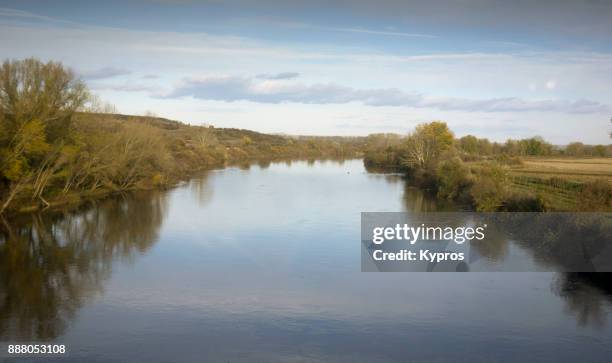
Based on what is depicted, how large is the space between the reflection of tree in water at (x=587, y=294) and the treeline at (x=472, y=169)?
10.7 ft

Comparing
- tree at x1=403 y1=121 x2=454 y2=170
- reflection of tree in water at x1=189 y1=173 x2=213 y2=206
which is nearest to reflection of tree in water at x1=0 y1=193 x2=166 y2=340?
reflection of tree in water at x1=189 y1=173 x2=213 y2=206

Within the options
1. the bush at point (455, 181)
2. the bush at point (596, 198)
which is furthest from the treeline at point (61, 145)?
the bush at point (596, 198)

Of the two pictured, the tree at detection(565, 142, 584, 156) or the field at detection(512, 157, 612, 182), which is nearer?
the field at detection(512, 157, 612, 182)

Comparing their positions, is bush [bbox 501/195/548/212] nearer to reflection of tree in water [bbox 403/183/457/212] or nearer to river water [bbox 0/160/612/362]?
river water [bbox 0/160/612/362]

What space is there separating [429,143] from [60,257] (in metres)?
35.4

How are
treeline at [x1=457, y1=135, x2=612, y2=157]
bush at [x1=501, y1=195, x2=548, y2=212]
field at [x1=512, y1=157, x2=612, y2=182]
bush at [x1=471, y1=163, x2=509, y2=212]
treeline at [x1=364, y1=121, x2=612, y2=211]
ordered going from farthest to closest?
1. treeline at [x1=457, y1=135, x2=612, y2=157]
2. field at [x1=512, y1=157, x2=612, y2=182]
3. bush at [x1=471, y1=163, x2=509, y2=212]
4. bush at [x1=501, y1=195, x2=548, y2=212]
5. treeline at [x1=364, y1=121, x2=612, y2=211]

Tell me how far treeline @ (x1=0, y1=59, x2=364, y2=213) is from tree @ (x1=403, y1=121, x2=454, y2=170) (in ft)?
70.9

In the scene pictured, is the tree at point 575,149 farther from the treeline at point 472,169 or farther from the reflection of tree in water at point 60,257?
the reflection of tree in water at point 60,257

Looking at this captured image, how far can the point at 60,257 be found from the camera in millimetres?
16828

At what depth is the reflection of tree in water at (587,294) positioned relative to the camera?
12.2 metres

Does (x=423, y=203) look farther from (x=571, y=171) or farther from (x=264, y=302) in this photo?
(x=264, y=302)

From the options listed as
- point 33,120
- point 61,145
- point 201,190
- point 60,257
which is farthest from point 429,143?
point 60,257

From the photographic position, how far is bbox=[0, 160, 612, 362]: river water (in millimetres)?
10383

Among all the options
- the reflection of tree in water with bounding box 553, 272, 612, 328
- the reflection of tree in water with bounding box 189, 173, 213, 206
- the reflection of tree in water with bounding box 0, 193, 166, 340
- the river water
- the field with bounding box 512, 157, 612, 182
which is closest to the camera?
A: the river water
